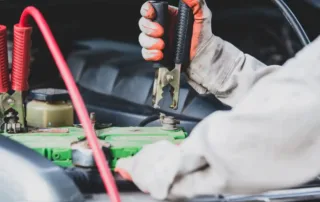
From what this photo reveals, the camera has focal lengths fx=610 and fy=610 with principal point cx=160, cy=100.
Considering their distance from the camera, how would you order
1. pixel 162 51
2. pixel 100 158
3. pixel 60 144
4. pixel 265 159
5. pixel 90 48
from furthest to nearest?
1. pixel 90 48
2. pixel 162 51
3. pixel 60 144
4. pixel 100 158
5. pixel 265 159

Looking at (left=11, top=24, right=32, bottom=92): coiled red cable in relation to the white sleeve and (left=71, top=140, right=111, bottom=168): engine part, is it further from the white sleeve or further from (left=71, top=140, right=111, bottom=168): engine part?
the white sleeve

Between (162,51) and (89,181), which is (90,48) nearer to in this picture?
(162,51)

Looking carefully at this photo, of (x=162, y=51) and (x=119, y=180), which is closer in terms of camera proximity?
(x=119, y=180)

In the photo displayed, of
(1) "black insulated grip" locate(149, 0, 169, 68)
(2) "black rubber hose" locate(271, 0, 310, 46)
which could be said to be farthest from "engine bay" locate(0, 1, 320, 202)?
(2) "black rubber hose" locate(271, 0, 310, 46)

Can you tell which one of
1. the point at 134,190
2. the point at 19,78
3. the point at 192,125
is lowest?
the point at 192,125

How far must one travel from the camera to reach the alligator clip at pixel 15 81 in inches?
43.6

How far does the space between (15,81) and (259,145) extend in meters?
0.53

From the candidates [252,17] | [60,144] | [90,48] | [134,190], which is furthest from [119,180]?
[252,17]

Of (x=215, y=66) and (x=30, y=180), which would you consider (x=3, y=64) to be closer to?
(x=30, y=180)

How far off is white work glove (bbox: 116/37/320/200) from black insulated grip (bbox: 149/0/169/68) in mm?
381

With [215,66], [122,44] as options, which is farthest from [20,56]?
[122,44]

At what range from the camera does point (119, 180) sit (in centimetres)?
100

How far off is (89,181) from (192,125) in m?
0.51

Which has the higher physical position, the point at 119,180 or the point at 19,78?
the point at 19,78
